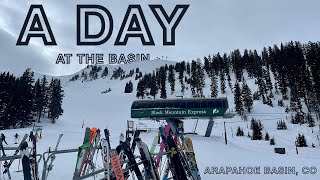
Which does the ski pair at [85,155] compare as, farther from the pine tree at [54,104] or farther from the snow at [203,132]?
the pine tree at [54,104]

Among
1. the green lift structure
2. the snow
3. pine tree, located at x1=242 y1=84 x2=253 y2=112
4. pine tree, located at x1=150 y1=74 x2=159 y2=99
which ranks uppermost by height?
pine tree, located at x1=150 y1=74 x2=159 y2=99

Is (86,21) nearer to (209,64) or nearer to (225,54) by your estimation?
(209,64)

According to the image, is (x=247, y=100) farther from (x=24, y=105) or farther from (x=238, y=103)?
(x=24, y=105)

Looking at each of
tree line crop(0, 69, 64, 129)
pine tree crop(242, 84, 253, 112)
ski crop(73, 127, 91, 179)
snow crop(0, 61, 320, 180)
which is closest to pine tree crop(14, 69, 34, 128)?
tree line crop(0, 69, 64, 129)

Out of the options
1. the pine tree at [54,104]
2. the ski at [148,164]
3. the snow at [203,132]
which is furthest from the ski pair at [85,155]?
the pine tree at [54,104]

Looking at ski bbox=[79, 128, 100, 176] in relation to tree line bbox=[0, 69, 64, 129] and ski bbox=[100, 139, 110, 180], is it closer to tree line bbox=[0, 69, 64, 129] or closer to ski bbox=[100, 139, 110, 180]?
ski bbox=[100, 139, 110, 180]

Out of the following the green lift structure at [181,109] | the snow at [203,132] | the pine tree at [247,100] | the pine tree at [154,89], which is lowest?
the snow at [203,132]

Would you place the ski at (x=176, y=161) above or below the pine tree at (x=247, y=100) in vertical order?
below

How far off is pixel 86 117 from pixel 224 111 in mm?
42530

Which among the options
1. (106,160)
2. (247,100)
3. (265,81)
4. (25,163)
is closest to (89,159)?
(106,160)

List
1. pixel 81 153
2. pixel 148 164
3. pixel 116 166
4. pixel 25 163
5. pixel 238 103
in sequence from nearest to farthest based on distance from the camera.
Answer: pixel 25 163
pixel 116 166
pixel 148 164
pixel 81 153
pixel 238 103

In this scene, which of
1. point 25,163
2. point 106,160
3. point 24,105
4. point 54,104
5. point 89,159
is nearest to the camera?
point 25,163

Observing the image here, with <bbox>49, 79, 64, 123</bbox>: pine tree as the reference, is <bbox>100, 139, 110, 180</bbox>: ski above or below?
below

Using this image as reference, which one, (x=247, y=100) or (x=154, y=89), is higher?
(x=154, y=89)
